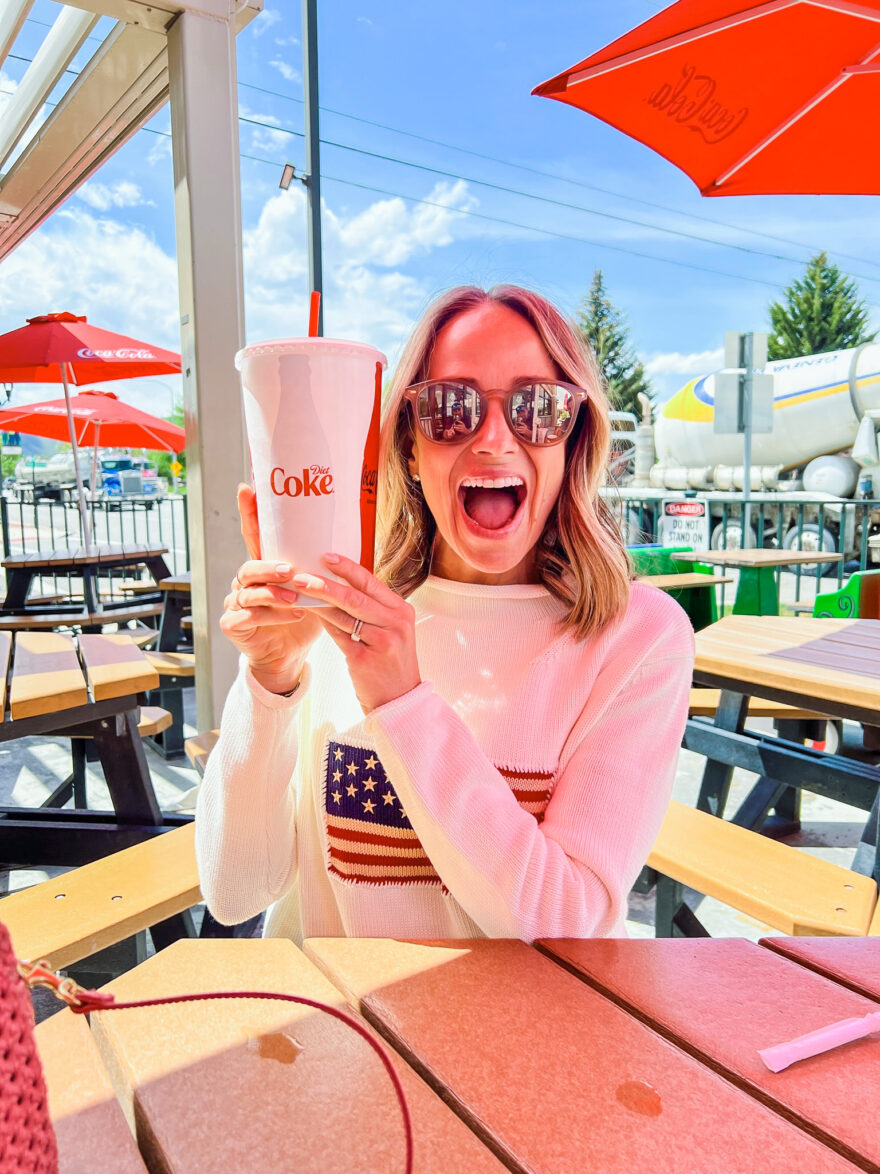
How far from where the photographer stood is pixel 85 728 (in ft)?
7.80

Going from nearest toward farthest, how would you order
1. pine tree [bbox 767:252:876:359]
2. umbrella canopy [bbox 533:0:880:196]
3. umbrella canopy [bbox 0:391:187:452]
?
umbrella canopy [bbox 533:0:880:196]
umbrella canopy [bbox 0:391:187:452]
pine tree [bbox 767:252:876:359]

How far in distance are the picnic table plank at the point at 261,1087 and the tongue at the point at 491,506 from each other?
63cm

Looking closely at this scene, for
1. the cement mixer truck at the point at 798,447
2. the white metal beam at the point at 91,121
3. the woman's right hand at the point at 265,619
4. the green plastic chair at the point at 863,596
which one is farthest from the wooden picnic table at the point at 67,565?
the cement mixer truck at the point at 798,447

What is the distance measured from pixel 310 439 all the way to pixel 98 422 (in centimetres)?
927

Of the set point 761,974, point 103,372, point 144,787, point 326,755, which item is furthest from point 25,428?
point 761,974

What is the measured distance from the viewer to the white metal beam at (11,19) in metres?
3.07

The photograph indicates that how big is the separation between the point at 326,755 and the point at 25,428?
9652 millimetres

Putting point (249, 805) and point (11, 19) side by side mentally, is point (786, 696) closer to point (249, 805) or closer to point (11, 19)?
point (249, 805)

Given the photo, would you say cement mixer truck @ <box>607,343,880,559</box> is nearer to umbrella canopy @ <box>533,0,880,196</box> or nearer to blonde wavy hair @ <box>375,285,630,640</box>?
umbrella canopy @ <box>533,0,880,196</box>

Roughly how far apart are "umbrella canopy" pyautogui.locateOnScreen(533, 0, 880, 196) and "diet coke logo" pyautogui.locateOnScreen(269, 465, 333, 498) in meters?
2.42

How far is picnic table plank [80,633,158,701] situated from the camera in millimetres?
2092

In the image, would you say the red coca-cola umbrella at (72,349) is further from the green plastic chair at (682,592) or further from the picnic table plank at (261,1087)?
the picnic table plank at (261,1087)

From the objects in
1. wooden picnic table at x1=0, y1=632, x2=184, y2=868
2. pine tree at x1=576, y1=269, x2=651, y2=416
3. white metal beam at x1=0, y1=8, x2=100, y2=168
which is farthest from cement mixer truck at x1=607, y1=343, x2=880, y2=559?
pine tree at x1=576, y1=269, x2=651, y2=416

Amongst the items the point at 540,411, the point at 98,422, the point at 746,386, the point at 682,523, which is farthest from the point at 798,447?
the point at 540,411
